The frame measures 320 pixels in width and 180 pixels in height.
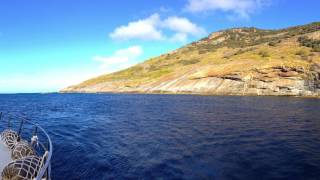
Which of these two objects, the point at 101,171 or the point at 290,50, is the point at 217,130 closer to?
the point at 101,171

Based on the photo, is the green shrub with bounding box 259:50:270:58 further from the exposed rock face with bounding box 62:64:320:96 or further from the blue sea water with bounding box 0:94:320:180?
the blue sea water with bounding box 0:94:320:180

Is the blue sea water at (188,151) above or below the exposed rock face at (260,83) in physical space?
below

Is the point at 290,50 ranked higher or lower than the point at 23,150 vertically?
higher

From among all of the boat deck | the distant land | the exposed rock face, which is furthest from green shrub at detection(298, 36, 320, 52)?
the boat deck

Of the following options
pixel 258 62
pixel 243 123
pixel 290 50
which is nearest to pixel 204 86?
pixel 258 62


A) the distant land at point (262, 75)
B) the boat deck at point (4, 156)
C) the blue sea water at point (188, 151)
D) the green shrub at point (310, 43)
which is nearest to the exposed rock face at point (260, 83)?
the distant land at point (262, 75)

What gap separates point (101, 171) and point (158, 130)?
55.0 feet

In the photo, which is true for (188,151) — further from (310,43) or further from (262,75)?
(310,43)

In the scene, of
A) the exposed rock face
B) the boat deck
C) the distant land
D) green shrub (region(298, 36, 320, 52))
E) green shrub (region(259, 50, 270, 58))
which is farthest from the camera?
green shrub (region(259, 50, 270, 58))

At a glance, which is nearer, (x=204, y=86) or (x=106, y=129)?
(x=106, y=129)

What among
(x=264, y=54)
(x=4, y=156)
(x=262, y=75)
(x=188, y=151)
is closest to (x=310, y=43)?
(x=264, y=54)

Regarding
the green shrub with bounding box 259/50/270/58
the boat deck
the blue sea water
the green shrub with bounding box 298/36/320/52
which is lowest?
the blue sea water

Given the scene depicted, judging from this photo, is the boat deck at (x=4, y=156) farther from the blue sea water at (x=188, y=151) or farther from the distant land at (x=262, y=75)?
the distant land at (x=262, y=75)

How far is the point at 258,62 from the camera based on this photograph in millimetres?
120750
